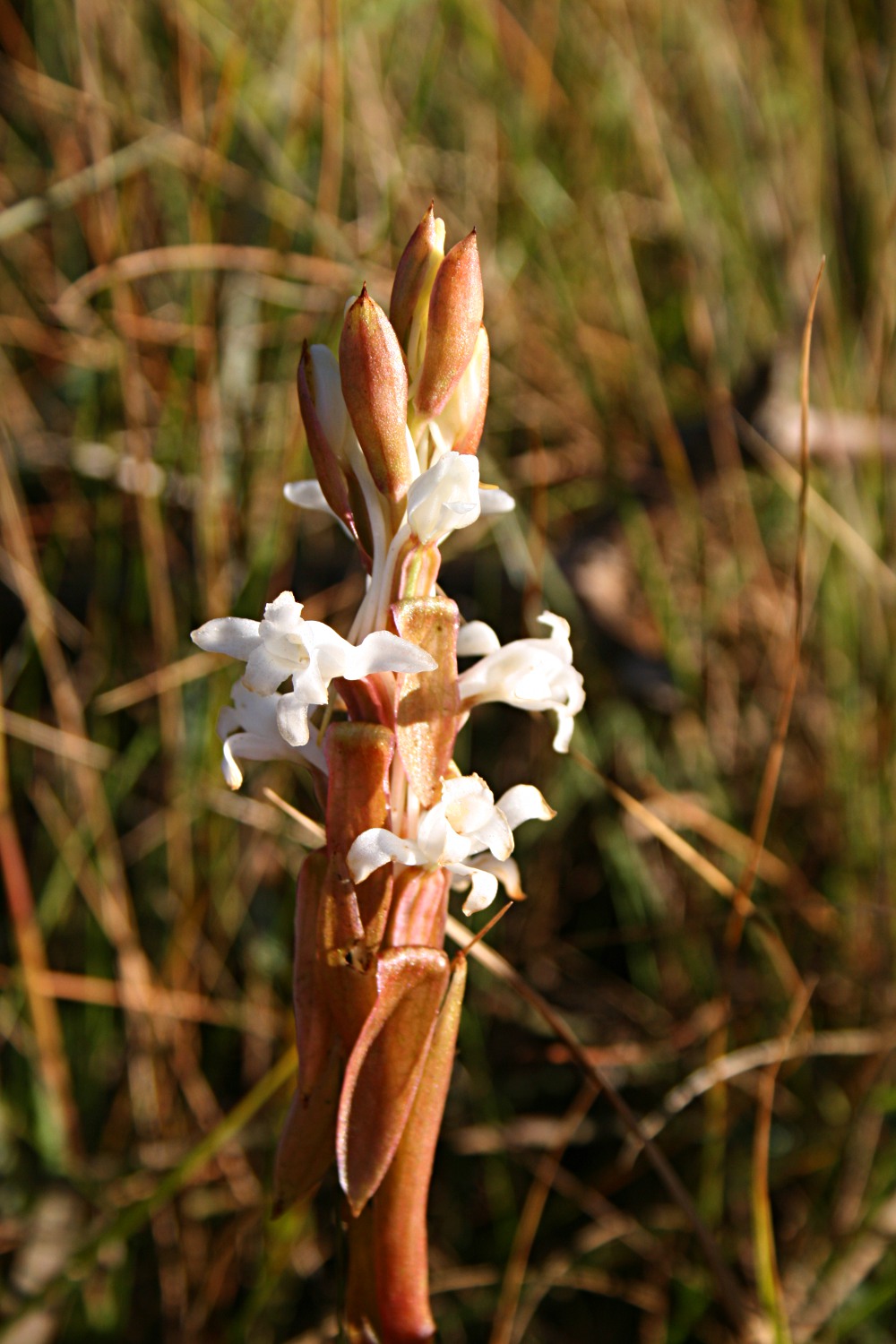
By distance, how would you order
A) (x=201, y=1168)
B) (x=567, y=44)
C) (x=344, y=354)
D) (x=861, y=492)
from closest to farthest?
(x=344, y=354), (x=201, y=1168), (x=861, y=492), (x=567, y=44)

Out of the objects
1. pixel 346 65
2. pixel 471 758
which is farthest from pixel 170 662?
pixel 346 65

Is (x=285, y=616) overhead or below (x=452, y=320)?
below

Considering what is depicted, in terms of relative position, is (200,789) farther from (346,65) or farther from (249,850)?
(346,65)

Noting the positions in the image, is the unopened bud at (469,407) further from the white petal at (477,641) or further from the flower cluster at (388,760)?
the white petal at (477,641)

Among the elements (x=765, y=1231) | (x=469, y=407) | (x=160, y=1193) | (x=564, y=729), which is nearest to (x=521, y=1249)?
(x=765, y=1231)

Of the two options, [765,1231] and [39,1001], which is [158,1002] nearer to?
[39,1001]

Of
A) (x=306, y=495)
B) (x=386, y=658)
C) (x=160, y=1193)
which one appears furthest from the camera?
Result: (x=160, y=1193)
